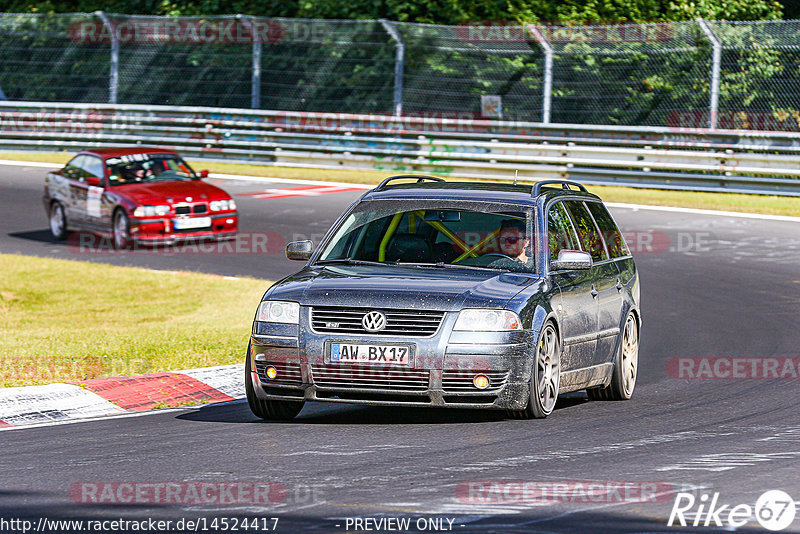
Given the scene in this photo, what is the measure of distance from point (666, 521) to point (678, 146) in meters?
20.7

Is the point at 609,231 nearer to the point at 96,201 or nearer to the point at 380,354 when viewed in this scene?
the point at 380,354

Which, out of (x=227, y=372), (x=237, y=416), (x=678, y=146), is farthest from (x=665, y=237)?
(x=237, y=416)

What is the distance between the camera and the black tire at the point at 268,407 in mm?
8625

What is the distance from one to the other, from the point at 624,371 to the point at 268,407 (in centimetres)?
295

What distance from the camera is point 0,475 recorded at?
683 cm

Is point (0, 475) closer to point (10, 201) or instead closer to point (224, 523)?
point (224, 523)

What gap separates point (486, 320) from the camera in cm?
818

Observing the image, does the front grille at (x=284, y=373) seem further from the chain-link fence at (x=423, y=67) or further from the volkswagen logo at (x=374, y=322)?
the chain-link fence at (x=423, y=67)

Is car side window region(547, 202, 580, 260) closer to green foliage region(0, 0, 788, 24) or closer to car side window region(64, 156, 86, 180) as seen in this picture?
car side window region(64, 156, 86, 180)

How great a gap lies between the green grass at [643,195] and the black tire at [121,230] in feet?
27.6

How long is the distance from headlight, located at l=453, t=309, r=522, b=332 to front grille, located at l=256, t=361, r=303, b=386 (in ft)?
3.44

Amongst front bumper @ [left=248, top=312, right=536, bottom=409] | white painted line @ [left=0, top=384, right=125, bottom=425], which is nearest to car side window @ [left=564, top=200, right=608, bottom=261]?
front bumper @ [left=248, top=312, right=536, bottom=409]

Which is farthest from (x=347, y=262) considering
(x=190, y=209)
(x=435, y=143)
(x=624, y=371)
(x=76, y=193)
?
(x=435, y=143)

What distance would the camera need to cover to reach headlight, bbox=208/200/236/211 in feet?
66.5
